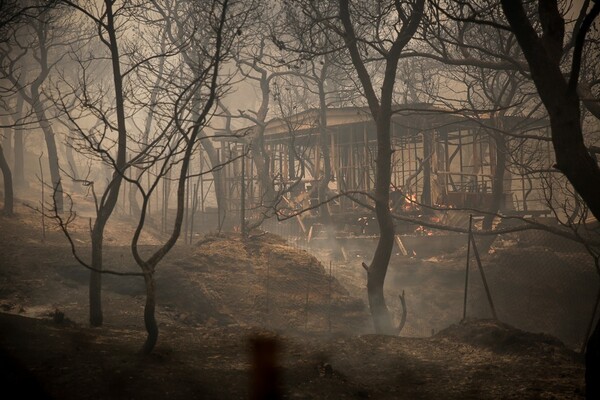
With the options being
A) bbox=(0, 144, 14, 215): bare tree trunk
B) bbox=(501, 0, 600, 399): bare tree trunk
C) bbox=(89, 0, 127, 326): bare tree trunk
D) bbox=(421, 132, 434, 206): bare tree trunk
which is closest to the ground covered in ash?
bbox=(89, 0, 127, 326): bare tree trunk

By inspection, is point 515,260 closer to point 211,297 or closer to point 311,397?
point 211,297

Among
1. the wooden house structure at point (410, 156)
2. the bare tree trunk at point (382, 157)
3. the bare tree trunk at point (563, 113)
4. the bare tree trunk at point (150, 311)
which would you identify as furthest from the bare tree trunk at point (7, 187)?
the bare tree trunk at point (563, 113)

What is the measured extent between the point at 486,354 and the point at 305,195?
13.2 metres

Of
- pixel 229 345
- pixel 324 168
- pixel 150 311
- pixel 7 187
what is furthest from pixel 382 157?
pixel 7 187

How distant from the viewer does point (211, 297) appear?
953 cm

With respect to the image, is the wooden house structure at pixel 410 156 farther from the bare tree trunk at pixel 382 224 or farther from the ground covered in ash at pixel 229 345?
the bare tree trunk at pixel 382 224

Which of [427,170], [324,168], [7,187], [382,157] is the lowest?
[382,157]

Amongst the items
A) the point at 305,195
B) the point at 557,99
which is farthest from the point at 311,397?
the point at 305,195

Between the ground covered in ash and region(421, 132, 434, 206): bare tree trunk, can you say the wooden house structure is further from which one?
the ground covered in ash

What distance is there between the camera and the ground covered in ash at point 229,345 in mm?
4188

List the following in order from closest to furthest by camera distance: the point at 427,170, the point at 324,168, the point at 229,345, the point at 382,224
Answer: the point at 229,345
the point at 382,224
the point at 427,170
the point at 324,168

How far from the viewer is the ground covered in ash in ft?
13.7

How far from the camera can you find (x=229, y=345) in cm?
580

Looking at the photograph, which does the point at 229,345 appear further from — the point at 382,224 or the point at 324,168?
the point at 324,168
